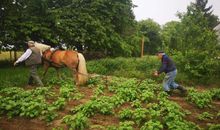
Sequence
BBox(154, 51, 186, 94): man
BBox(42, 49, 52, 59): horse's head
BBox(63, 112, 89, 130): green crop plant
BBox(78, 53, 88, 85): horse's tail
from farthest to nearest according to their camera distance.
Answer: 1. BBox(42, 49, 52, 59): horse's head
2. BBox(78, 53, 88, 85): horse's tail
3. BBox(154, 51, 186, 94): man
4. BBox(63, 112, 89, 130): green crop plant

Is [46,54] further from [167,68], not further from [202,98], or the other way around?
[202,98]

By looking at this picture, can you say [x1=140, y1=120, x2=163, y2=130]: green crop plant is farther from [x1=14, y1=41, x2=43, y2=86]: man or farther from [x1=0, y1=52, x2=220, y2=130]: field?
[x1=14, y1=41, x2=43, y2=86]: man

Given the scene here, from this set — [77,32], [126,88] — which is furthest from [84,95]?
[77,32]

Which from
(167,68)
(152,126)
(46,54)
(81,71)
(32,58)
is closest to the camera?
(152,126)

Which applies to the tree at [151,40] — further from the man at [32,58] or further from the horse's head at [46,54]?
the man at [32,58]

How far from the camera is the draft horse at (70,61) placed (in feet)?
42.0

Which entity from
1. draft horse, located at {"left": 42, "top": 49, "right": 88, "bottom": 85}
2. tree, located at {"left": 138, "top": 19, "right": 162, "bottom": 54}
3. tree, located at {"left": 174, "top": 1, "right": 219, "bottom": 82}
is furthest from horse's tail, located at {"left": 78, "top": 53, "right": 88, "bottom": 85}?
tree, located at {"left": 138, "top": 19, "right": 162, "bottom": 54}

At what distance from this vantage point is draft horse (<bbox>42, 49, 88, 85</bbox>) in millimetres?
12797

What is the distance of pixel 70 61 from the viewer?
515 inches

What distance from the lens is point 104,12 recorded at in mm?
21875

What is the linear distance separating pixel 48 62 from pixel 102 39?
7.59 m

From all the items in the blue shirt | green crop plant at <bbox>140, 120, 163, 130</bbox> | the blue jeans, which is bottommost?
green crop plant at <bbox>140, 120, 163, 130</bbox>

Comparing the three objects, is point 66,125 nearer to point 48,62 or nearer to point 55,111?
point 55,111

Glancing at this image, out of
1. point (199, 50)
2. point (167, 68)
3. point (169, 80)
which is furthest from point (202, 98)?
point (199, 50)
